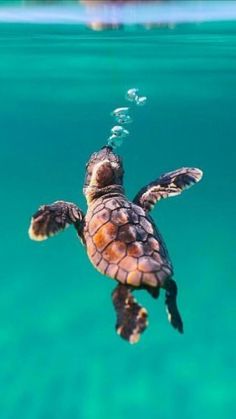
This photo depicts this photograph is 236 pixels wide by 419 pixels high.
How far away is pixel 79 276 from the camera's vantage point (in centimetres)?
1184

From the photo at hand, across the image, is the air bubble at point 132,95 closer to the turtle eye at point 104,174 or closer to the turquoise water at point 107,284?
the turquoise water at point 107,284

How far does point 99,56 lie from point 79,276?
368 inches

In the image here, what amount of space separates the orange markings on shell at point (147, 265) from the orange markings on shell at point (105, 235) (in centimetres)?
46

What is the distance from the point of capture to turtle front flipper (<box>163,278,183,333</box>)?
5.27 m

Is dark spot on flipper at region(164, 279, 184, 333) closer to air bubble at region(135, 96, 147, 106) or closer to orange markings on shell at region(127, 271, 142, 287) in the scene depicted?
orange markings on shell at region(127, 271, 142, 287)

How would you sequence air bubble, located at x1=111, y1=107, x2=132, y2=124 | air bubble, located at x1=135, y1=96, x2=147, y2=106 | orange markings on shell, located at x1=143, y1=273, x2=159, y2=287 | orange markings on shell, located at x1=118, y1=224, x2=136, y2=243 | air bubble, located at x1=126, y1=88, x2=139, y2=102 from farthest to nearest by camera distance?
air bubble, located at x1=111, y1=107, x2=132, y2=124, air bubble, located at x1=135, y1=96, x2=147, y2=106, air bubble, located at x1=126, y1=88, x2=139, y2=102, orange markings on shell, located at x1=118, y1=224, x2=136, y2=243, orange markings on shell, located at x1=143, y1=273, x2=159, y2=287

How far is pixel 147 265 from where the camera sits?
5.12 m

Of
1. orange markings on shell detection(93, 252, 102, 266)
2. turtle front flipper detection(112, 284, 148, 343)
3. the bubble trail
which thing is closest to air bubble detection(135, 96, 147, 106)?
the bubble trail

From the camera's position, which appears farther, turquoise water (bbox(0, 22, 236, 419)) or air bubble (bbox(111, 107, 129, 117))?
air bubble (bbox(111, 107, 129, 117))

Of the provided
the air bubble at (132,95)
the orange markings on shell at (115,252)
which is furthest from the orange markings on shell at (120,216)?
the air bubble at (132,95)

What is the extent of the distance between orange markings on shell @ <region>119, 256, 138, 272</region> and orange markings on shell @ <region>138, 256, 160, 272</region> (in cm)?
6

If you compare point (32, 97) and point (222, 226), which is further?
point (32, 97)

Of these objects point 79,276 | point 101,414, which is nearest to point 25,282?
point 79,276

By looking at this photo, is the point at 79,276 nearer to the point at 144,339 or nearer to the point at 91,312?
the point at 91,312
